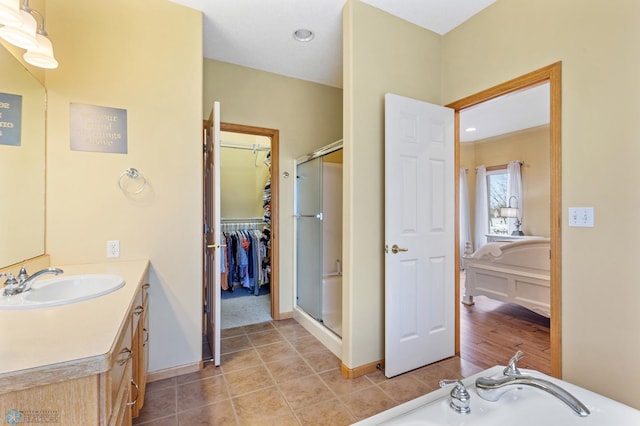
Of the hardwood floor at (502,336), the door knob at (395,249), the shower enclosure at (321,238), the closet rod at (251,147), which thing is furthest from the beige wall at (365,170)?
the closet rod at (251,147)

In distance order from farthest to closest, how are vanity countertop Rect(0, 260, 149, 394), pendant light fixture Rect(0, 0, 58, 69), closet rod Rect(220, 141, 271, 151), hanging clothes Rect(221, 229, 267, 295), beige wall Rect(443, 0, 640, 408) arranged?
closet rod Rect(220, 141, 271, 151)
hanging clothes Rect(221, 229, 267, 295)
beige wall Rect(443, 0, 640, 408)
pendant light fixture Rect(0, 0, 58, 69)
vanity countertop Rect(0, 260, 149, 394)

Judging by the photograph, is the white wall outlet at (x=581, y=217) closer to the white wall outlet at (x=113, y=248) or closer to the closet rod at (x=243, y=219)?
the white wall outlet at (x=113, y=248)

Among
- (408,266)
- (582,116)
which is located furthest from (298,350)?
(582,116)

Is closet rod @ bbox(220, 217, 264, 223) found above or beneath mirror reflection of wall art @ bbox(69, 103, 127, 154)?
beneath

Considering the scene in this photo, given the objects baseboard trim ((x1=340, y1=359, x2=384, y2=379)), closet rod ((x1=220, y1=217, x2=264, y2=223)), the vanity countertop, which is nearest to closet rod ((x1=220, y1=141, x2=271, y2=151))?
closet rod ((x1=220, y1=217, x2=264, y2=223))

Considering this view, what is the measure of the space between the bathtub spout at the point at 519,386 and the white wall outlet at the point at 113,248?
2152mm

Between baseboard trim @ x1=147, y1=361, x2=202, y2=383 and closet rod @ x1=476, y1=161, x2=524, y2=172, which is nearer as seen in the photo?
baseboard trim @ x1=147, y1=361, x2=202, y2=383

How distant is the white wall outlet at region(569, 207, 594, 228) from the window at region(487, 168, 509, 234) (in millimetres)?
4868

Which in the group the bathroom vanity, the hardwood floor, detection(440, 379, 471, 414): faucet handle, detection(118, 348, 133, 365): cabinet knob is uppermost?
the bathroom vanity

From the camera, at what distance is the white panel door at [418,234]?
2.14 meters

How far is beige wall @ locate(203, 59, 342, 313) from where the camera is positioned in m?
3.02

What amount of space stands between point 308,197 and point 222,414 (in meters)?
2.05

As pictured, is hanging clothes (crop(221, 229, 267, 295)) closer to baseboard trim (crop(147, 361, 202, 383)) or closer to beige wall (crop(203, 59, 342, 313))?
beige wall (crop(203, 59, 342, 313))

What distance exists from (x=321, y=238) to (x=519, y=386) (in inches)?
86.0
